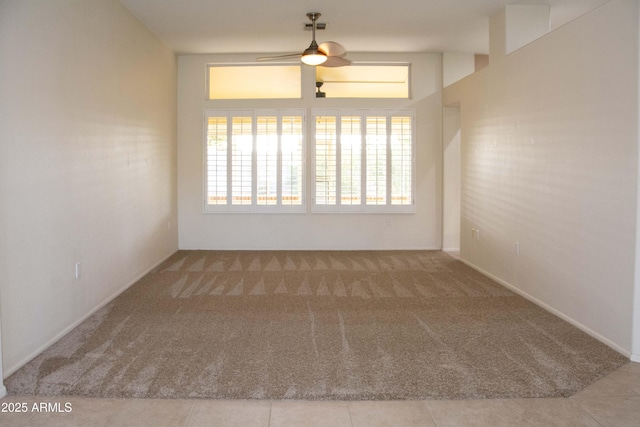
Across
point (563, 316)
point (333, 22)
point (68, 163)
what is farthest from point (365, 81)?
point (68, 163)

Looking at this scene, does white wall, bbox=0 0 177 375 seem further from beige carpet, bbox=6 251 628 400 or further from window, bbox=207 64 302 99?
window, bbox=207 64 302 99

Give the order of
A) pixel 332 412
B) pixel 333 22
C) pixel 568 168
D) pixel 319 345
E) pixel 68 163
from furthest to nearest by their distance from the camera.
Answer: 1. pixel 333 22
2. pixel 568 168
3. pixel 68 163
4. pixel 319 345
5. pixel 332 412

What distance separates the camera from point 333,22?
20.0ft

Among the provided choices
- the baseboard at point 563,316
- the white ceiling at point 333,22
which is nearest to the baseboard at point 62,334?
the white ceiling at point 333,22

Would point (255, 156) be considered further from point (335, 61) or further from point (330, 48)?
point (330, 48)

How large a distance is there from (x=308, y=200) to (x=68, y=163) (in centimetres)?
421

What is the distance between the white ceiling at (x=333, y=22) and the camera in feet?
17.8

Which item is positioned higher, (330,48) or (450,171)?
(330,48)

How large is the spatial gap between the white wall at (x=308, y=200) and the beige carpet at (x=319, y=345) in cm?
209

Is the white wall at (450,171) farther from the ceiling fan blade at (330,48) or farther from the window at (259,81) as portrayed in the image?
the ceiling fan blade at (330,48)

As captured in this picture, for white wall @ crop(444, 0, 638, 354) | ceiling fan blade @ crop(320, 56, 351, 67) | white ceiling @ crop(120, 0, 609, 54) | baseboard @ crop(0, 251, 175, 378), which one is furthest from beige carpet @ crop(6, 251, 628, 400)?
white ceiling @ crop(120, 0, 609, 54)

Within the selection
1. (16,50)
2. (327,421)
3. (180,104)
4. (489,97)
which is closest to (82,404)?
(327,421)

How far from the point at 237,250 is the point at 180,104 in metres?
2.29

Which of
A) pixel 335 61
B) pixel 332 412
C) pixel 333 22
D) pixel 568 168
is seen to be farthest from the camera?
pixel 333 22
